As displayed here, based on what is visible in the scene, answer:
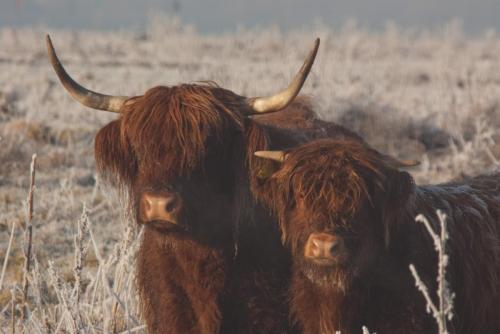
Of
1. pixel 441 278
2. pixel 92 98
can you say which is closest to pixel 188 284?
pixel 92 98

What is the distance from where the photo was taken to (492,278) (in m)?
4.46

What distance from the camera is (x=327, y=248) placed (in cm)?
368

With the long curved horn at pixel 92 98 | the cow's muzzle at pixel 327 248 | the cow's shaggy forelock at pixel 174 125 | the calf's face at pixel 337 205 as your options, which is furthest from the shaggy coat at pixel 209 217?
the cow's muzzle at pixel 327 248

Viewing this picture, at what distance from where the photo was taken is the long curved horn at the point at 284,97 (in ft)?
14.0

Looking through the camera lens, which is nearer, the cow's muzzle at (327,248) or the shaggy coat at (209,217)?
the cow's muzzle at (327,248)

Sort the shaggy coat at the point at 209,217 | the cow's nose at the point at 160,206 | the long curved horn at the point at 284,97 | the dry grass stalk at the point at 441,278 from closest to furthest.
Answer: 1. the dry grass stalk at the point at 441,278
2. the cow's nose at the point at 160,206
3. the long curved horn at the point at 284,97
4. the shaggy coat at the point at 209,217

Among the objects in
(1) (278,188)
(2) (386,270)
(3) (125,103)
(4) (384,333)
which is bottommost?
(4) (384,333)

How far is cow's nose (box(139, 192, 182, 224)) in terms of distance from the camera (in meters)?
4.00

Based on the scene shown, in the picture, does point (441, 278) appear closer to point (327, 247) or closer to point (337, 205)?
point (327, 247)

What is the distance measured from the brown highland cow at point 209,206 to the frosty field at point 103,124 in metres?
0.32

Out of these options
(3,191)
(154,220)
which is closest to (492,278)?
(154,220)

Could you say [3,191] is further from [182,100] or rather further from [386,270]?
[386,270]

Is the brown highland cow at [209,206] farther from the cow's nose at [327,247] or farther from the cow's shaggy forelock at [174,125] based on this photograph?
the cow's nose at [327,247]

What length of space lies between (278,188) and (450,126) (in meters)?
8.14
